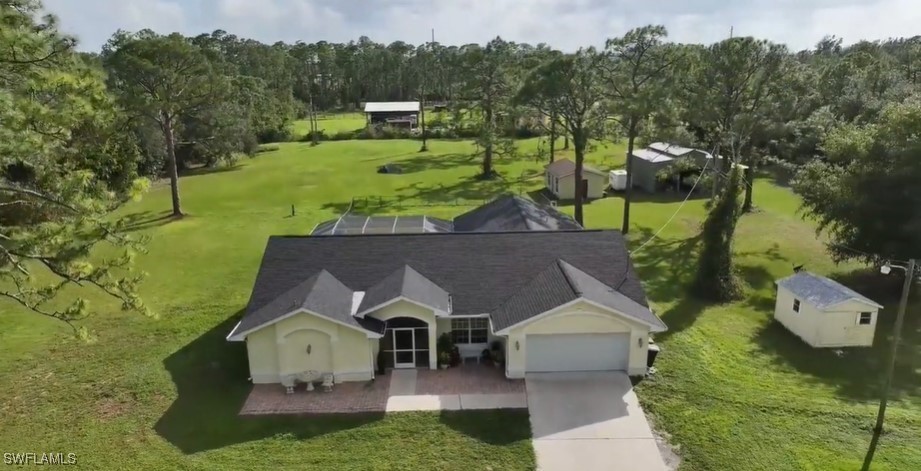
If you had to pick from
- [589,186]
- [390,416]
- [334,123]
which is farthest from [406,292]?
[334,123]

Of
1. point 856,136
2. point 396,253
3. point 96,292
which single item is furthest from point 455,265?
point 856,136

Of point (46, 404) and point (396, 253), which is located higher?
point (396, 253)

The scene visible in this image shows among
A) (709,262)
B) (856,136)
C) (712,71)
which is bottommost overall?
(709,262)

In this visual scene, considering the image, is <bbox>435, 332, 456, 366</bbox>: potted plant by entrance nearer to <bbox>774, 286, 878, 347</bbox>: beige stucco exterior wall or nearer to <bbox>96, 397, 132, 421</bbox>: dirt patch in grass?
<bbox>96, 397, 132, 421</bbox>: dirt patch in grass

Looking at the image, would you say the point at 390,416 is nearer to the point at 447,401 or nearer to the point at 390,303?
the point at 447,401

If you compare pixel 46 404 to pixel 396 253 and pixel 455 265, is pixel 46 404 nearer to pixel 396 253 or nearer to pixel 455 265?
pixel 396 253
